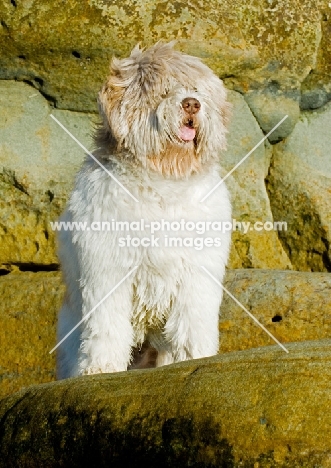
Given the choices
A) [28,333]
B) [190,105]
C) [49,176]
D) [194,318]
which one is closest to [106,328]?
[194,318]

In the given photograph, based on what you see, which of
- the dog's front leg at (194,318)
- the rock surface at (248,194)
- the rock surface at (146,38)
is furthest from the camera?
the rock surface at (248,194)

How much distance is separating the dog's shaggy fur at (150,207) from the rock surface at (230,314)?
1.87 meters

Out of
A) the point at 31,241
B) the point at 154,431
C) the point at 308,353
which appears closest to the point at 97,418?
the point at 154,431

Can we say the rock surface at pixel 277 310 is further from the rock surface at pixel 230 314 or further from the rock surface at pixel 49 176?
the rock surface at pixel 49 176

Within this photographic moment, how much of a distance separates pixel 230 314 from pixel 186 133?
2.57 metres

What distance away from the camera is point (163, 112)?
7.12 meters

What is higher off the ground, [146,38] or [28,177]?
[146,38]

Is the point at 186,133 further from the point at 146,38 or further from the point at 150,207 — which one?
the point at 146,38

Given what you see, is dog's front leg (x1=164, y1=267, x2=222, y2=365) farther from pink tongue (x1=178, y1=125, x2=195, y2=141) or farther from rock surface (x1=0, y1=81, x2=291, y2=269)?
rock surface (x1=0, y1=81, x2=291, y2=269)

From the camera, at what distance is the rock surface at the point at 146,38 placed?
10.1 m

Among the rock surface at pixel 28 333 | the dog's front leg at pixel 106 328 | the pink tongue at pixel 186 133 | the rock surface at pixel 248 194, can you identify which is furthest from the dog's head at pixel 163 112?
the rock surface at pixel 248 194

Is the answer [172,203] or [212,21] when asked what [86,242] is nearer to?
[172,203]

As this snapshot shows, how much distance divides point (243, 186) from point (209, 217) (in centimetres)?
326

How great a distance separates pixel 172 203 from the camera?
7227 millimetres
